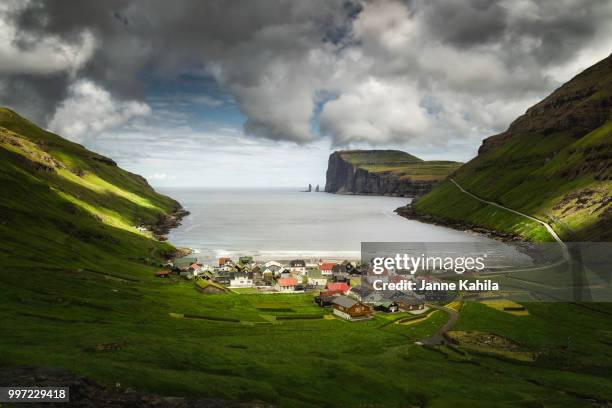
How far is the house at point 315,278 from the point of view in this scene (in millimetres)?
124387

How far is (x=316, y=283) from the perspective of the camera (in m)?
124

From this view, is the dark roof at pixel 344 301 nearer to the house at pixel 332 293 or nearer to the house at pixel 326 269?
the house at pixel 332 293

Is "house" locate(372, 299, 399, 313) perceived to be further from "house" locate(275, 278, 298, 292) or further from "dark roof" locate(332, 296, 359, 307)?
"house" locate(275, 278, 298, 292)

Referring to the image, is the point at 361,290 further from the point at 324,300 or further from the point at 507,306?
the point at 507,306

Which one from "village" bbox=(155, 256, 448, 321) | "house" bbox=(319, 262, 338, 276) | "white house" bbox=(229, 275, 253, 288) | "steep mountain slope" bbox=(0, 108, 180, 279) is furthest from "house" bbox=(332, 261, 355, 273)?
"steep mountain slope" bbox=(0, 108, 180, 279)

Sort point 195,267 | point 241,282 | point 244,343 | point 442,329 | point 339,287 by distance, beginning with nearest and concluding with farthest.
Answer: point 244,343 → point 442,329 → point 339,287 → point 241,282 → point 195,267

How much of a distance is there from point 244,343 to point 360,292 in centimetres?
4671

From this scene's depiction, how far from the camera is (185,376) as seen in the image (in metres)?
40.3

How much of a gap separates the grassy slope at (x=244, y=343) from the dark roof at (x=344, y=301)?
16.2 ft

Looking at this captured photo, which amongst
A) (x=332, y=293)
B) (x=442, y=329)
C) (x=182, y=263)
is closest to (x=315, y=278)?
(x=332, y=293)

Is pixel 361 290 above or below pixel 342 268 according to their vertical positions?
below

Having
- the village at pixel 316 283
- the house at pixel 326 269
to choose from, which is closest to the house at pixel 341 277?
the village at pixel 316 283

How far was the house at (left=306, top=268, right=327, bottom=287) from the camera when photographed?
124387mm

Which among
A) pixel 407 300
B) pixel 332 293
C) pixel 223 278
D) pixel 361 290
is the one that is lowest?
pixel 407 300
